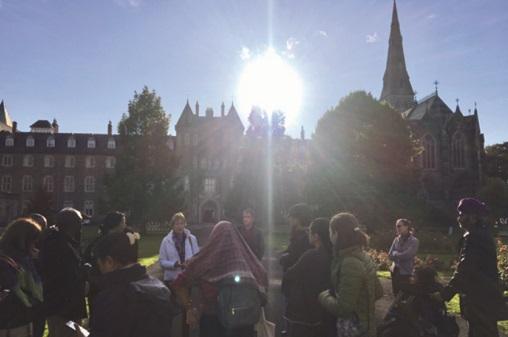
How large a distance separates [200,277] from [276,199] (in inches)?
1268

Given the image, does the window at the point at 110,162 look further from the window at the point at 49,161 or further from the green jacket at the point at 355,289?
the green jacket at the point at 355,289

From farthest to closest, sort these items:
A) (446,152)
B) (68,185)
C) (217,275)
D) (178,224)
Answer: (68,185) < (446,152) < (178,224) < (217,275)

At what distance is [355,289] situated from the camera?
3.81 m

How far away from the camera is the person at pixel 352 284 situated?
3.83 m

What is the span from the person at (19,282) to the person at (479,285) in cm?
513

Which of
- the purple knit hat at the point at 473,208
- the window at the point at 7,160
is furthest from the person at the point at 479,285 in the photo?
the window at the point at 7,160

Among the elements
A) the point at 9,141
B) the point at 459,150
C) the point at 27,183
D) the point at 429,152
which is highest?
the point at 9,141

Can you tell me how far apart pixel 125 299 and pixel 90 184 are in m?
59.8

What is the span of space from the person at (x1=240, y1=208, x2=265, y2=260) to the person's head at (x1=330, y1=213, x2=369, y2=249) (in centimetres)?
385

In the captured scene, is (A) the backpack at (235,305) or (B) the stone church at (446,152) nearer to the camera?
(A) the backpack at (235,305)

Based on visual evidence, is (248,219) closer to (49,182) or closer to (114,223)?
(114,223)

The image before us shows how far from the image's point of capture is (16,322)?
4.55 m

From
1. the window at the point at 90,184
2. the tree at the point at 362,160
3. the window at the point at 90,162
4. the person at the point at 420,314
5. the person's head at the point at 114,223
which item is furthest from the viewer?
the window at the point at 90,162

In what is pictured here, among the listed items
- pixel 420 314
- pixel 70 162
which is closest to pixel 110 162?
pixel 70 162
